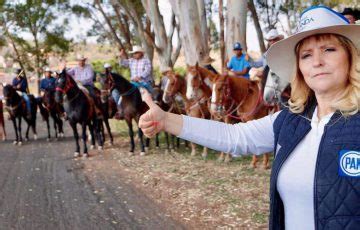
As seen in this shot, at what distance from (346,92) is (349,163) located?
370 millimetres

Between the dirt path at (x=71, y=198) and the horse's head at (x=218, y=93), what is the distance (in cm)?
256

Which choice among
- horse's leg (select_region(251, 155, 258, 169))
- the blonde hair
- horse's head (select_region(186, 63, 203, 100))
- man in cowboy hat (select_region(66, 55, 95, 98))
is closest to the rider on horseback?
man in cowboy hat (select_region(66, 55, 95, 98))

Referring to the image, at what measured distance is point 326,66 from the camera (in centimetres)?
178

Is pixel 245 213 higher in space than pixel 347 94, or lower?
lower

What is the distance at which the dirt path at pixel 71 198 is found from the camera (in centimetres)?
587

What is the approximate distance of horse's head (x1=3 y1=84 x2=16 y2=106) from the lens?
1383cm

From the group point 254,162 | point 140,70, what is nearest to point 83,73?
point 140,70

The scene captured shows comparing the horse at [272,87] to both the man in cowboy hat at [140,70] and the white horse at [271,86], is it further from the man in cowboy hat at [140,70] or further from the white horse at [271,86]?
the man in cowboy hat at [140,70]

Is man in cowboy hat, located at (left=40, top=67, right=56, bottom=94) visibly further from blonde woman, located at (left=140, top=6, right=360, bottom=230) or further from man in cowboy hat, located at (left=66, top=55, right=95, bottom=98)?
A: blonde woman, located at (left=140, top=6, right=360, bottom=230)

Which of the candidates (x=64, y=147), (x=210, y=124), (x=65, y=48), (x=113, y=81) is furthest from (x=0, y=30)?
(x=210, y=124)

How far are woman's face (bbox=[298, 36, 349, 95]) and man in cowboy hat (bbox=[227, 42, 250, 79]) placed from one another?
27.1 ft

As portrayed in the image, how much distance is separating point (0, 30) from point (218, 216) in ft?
91.9

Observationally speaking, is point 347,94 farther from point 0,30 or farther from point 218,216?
point 0,30

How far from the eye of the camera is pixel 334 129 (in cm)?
169
